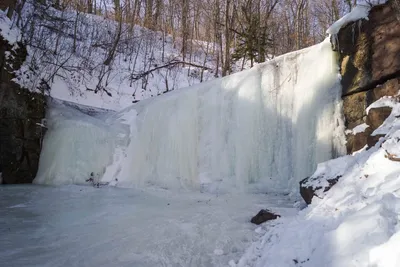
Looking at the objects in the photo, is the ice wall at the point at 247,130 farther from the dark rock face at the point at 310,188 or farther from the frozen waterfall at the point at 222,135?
the dark rock face at the point at 310,188

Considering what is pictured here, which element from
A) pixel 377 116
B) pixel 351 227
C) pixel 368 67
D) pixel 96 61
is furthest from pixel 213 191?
pixel 96 61

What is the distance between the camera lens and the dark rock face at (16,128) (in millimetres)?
7590

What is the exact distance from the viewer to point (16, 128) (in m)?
7.73

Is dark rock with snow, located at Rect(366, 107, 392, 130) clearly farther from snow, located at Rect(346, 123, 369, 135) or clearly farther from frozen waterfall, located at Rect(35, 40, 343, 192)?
frozen waterfall, located at Rect(35, 40, 343, 192)

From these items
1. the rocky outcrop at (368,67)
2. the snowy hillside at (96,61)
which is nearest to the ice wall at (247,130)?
the rocky outcrop at (368,67)

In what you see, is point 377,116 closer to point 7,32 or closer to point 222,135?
point 222,135

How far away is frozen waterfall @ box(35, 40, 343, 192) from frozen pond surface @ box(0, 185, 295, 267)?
2.81 feet

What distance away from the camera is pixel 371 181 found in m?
2.74

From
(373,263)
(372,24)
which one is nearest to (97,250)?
(373,263)

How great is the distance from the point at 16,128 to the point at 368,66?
810cm

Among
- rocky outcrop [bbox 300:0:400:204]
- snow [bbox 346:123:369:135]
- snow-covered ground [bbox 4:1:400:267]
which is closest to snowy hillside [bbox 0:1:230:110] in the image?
snow-covered ground [bbox 4:1:400:267]

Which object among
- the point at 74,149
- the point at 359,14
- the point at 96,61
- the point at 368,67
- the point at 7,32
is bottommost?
the point at 74,149

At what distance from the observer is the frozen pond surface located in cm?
279

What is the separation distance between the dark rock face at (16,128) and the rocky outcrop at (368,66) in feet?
24.7
